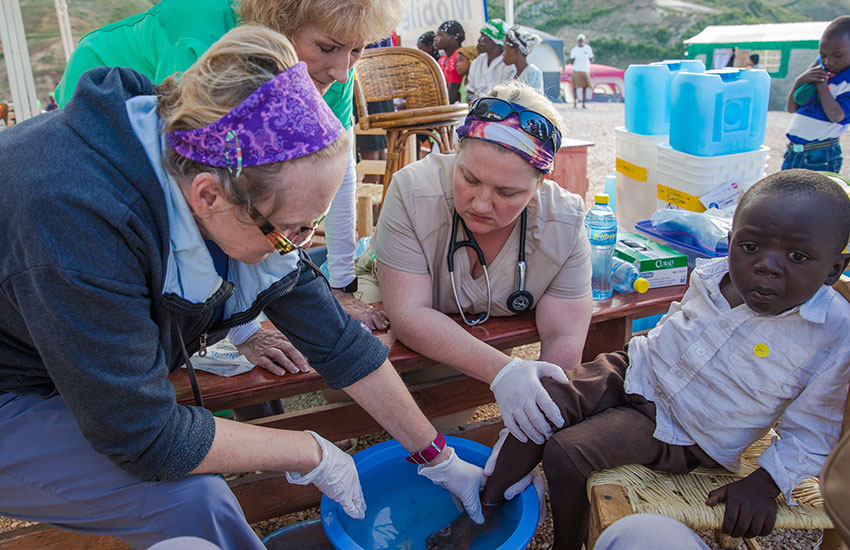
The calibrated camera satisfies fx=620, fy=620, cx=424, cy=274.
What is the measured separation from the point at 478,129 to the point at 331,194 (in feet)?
2.35

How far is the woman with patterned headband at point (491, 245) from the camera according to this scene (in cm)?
180

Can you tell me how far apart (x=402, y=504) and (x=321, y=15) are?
150cm

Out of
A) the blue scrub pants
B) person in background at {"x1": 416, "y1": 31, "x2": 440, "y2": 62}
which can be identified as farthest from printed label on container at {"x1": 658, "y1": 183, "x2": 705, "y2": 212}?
person in background at {"x1": 416, "y1": 31, "x2": 440, "y2": 62}

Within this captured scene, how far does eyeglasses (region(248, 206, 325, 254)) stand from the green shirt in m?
0.86

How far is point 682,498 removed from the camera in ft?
5.12

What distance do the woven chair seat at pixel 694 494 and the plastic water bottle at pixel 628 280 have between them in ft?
2.59

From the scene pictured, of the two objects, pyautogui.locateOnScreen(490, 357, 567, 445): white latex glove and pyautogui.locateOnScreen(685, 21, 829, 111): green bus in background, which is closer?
pyautogui.locateOnScreen(490, 357, 567, 445): white latex glove

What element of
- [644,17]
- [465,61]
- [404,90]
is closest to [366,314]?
[404,90]

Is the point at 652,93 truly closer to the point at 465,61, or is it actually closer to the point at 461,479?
the point at 461,479

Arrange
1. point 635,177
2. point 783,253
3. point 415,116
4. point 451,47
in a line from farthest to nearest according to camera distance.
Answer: point 451,47, point 635,177, point 415,116, point 783,253

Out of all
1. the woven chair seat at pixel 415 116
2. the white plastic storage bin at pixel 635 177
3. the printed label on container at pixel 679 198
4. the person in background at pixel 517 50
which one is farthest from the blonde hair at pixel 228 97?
the person in background at pixel 517 50

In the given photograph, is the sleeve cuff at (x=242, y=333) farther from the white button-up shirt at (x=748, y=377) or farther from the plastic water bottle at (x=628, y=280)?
the plastic water bottle at (x=628, y=280)

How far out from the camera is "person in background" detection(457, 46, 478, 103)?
6456 mm

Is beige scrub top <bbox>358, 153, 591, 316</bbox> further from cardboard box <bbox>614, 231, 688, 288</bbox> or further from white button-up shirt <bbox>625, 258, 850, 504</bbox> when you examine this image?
cardboard box <bbox>614, 231, 688, 288</bbox>
